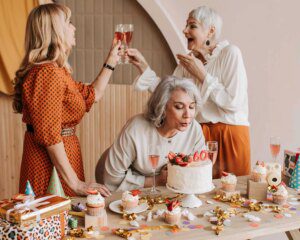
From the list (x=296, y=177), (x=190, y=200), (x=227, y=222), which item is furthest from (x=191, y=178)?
(x=296, y=177)

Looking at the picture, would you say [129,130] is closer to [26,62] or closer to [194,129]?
[194,129]

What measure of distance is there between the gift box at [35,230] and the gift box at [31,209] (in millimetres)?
13

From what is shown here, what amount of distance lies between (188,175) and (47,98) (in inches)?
29.2

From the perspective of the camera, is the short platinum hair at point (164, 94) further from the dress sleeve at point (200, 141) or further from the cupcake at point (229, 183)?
the cupcake at point (229, 183)

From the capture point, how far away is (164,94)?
7.46 feet

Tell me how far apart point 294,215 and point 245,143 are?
94 centimetres

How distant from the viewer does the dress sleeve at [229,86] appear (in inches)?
98.6

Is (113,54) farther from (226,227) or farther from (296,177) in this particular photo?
(226,227)

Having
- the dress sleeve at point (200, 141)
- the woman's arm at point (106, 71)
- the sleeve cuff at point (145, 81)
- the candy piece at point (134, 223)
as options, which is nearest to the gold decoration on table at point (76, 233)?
the candy piece at point (134, 223)

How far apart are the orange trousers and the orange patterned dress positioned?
2.70ft

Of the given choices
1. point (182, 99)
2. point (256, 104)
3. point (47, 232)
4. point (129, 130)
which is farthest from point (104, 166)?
point (256, 104)

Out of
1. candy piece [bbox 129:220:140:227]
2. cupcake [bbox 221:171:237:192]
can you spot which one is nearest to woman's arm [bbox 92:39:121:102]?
cupcake [bbox 221:171:237:192]

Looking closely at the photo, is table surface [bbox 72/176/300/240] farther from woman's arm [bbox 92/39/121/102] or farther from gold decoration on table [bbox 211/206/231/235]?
woman's arm [bbox 92/39/121/102]

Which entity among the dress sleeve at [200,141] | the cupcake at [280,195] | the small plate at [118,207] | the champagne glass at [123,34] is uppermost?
the champagne glass at [123,34]
